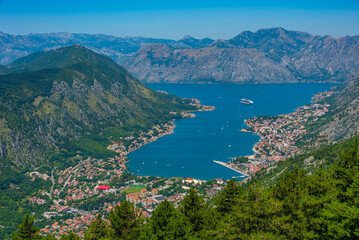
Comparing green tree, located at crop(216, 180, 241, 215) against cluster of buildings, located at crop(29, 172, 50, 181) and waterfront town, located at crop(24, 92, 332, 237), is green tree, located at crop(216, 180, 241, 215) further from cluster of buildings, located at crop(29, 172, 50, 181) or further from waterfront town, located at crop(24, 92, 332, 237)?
cluster of buildings, located at crop(29, 172, 50, 181)

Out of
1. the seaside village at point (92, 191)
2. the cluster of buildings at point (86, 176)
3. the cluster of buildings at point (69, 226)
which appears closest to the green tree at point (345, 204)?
the seaside village at point (92, 191)

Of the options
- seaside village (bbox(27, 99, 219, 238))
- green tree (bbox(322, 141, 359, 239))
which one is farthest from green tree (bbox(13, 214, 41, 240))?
seaside village (bbox(27, 99, 219, 238))

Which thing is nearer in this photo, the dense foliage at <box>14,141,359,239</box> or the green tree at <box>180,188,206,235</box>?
the dense foliage at <box>14,141,359,239</box>

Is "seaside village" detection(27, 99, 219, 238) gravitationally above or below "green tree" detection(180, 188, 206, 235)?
below

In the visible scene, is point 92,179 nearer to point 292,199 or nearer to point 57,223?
point 57,223

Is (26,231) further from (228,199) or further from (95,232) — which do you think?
(228,199)

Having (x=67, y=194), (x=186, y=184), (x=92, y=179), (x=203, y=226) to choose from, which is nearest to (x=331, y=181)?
(x=203, y=226)

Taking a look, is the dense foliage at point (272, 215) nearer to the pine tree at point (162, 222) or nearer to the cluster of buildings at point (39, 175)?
the pine tree at point (162, 222)

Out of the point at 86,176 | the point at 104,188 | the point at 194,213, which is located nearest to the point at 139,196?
the point at 104,188

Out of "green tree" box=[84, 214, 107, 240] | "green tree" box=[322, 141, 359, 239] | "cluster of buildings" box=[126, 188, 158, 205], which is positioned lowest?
"cluster of buildings" box=[126, 188, 158, 205]
